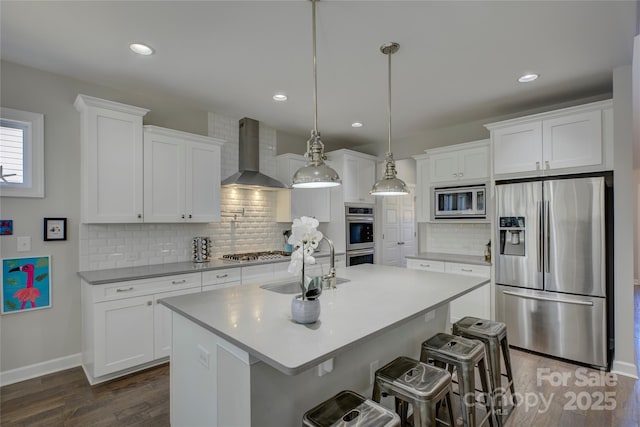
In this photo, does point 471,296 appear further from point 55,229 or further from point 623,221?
point 55,229

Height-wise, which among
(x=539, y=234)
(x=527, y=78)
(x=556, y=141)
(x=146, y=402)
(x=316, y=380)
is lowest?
(x=146, y=402)

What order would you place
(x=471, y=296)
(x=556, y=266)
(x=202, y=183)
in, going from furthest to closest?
(x=471, y=296), (x=202, y=183), (x=556, y=266)

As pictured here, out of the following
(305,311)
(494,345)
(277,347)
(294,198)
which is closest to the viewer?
(277,347)

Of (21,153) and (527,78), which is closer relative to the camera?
(21,153)

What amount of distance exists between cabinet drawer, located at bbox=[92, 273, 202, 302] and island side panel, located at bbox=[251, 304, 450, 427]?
6.45ft

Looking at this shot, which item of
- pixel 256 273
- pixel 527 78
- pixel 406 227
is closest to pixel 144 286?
pixel 256 273

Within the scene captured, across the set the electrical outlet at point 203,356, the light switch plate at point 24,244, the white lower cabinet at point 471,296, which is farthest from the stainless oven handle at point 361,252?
the light switch plate at point 24,244

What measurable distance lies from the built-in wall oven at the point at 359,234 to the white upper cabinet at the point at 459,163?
4.21 ft

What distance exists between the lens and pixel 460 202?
163 inches

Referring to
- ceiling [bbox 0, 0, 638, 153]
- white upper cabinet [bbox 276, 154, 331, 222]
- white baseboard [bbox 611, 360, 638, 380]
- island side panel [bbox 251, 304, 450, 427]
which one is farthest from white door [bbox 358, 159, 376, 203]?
white baseboard [bbox 611, 360, 638, 380]

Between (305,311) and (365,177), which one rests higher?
(365,177)

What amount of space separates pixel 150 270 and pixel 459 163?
3857 millimetres

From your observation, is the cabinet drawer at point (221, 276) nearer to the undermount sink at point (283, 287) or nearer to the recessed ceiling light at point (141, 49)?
the undermount sink at point (283, 287)

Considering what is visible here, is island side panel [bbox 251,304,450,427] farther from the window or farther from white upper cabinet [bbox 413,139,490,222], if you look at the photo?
the window
